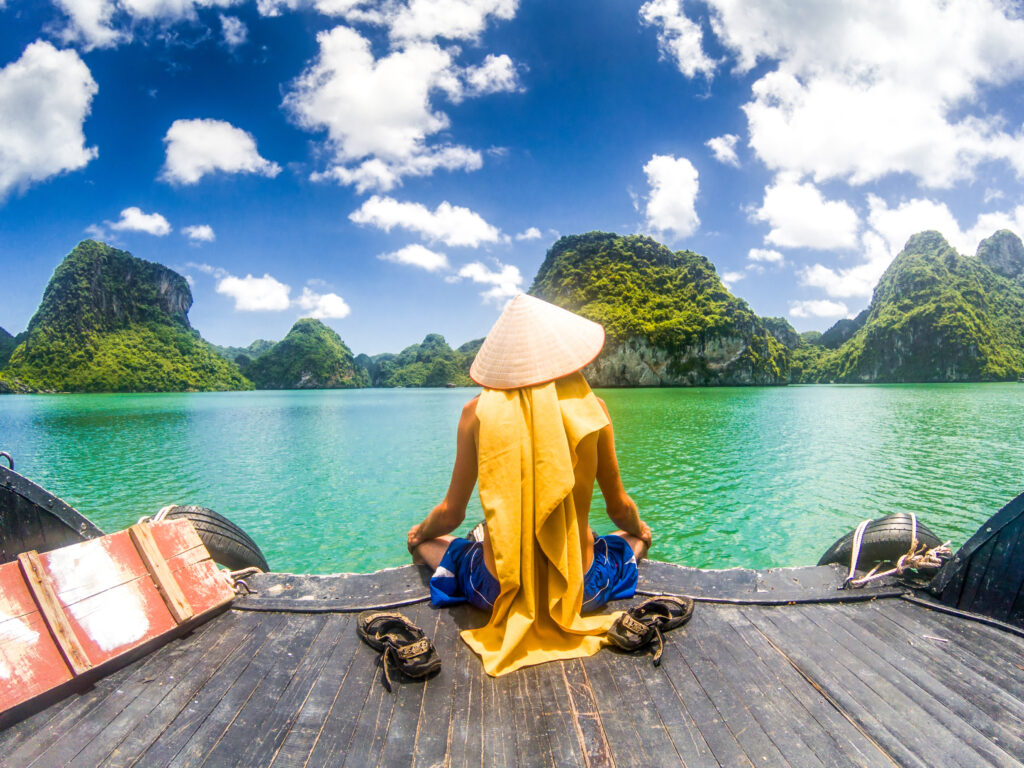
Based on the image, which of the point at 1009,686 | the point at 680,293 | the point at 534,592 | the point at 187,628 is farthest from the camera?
the point at 680,293

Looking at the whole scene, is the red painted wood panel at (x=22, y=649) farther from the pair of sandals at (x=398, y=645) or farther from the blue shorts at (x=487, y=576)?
the blue shorts at (x=487, y=576)

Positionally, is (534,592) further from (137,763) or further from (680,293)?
(680,293)

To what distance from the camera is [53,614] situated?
6.93 ft

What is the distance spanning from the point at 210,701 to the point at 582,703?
149 cm

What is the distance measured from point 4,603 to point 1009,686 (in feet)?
13.9

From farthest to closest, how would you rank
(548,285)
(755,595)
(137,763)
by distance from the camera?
(548,285), (755,595), (137,763)

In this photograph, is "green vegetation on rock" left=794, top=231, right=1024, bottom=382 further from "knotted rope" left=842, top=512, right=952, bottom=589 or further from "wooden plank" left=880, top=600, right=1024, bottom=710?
"wooden plank" left=880, top=600, right=1024, bottom=710

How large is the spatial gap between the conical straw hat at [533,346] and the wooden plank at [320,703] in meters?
1.43

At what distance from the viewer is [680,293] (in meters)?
94.2

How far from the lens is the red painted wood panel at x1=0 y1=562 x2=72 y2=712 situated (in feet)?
6.04

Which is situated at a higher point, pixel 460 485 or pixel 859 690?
pixel 460 485

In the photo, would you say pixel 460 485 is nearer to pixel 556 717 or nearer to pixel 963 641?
pixel 556 717

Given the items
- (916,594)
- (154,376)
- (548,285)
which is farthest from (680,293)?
(154,376)

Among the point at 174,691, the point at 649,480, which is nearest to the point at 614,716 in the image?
the point at 174,691
